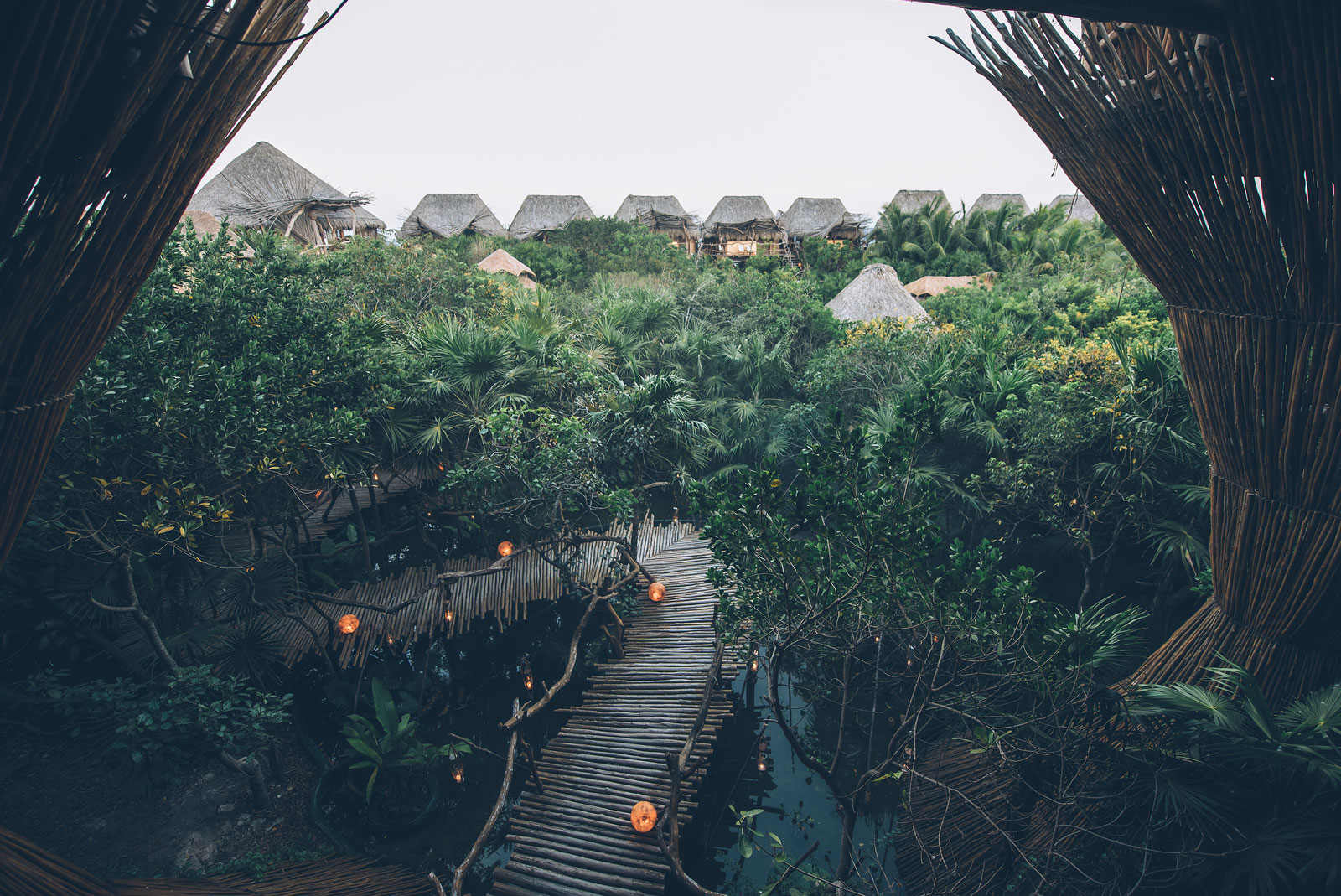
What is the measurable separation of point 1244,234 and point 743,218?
108 ft

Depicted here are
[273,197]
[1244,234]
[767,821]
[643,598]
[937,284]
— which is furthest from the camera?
[937,284]

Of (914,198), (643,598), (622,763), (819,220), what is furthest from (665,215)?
(622,763)

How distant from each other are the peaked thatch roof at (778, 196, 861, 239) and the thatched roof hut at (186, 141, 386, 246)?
2243 cm


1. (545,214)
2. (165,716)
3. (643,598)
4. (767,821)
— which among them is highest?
(545,214)

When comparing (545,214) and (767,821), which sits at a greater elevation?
(545,214)

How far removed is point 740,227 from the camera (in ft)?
111

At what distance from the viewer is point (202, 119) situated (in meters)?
1.79

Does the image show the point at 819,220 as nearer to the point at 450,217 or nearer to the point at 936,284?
the point at 936,284

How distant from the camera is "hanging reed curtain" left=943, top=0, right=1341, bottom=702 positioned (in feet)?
8.38

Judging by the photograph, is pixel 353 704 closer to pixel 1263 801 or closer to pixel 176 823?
pixel 176 823

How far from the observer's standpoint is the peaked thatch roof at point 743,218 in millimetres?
33625

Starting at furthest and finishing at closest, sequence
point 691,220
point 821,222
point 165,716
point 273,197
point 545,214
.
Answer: point 691,220
point 545,214
point 821,222
point 273,197
point 165,716

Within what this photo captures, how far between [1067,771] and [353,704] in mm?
7403

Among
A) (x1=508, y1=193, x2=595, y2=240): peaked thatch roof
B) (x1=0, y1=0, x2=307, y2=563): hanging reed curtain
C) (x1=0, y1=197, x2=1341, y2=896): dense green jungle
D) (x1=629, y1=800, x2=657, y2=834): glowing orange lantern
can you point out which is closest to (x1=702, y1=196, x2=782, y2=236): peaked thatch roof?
(x1=508, y1=193, x2=595, y2=240): peaked thatch roof
